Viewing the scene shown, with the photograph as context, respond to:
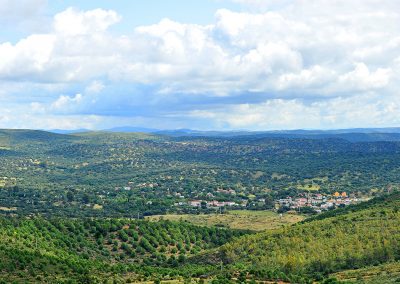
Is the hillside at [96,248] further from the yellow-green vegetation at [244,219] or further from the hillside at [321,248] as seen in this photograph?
the yellow-green vegetation at [244,219]

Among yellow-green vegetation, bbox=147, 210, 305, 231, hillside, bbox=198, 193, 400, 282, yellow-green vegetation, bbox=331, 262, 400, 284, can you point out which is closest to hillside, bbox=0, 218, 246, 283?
hillside, bbox=198, 193, 400, 282

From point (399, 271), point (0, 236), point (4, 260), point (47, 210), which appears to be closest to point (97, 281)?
point (4, 260)

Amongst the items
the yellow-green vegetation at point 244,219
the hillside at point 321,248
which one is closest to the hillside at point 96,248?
the hillside at point 321,248

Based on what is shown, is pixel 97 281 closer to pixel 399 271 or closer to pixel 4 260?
pixel 4 260

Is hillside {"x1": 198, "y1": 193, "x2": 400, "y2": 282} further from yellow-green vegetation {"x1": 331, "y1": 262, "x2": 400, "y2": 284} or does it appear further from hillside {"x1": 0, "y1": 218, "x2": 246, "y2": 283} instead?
hillside {"x1": 0, "y1": 218, "x2": 246, "y2": 283}

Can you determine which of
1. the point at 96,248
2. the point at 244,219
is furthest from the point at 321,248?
the point at 244,219

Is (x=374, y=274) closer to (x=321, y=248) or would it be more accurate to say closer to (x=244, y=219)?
(x=321, y=248)
